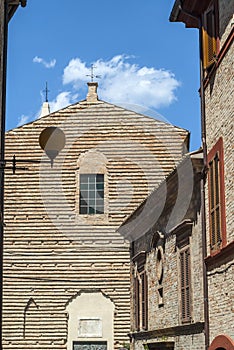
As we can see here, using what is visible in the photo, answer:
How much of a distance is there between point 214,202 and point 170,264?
406cm

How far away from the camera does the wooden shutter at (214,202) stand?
12.6 metres

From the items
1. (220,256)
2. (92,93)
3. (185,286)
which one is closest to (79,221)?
(92,93)

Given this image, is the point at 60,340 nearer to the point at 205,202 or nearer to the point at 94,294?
the point at 94,294

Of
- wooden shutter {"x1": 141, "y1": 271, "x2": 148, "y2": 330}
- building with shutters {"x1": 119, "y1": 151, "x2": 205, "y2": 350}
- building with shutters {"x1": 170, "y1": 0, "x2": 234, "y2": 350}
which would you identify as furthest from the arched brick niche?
wooden shutter {"x1": 141, "y1": 271, "x2": 148, "y2": 330}

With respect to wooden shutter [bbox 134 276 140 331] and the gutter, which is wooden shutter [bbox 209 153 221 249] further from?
wooden shutter [bbox 134 276 140 331]

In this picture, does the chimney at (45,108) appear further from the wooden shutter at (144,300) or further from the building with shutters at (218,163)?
the building with shutters at (218,163)

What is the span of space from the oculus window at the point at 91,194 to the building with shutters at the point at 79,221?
4cm

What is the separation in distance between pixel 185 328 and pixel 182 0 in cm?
661

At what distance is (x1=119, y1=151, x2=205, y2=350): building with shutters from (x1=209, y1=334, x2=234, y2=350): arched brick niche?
1198 millimetres

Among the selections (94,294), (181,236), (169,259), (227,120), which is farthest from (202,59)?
(94,294)

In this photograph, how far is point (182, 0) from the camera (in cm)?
1466

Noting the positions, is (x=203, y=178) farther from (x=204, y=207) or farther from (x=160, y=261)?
(x=160, y=261)

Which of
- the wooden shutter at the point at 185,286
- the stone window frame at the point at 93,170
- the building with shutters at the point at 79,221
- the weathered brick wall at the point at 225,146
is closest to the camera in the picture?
the weathered brick wall at the point at 225,146

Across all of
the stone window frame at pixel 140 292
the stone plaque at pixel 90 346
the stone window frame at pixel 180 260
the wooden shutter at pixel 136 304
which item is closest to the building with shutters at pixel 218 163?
the stone window frame at pixel 180 260
